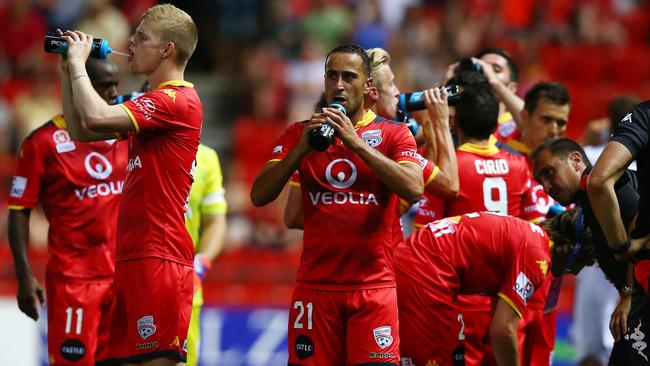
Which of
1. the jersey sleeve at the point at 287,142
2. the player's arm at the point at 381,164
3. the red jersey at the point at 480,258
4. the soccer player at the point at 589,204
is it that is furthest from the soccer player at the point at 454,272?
the jersey sleeve at the point at 287,142

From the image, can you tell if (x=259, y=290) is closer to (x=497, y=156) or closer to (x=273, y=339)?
(x=273, y=339)

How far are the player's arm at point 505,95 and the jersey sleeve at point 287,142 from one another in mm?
2675

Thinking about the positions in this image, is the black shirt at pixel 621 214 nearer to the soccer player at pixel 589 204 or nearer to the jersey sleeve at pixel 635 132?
the soccer player at pixel 589 204

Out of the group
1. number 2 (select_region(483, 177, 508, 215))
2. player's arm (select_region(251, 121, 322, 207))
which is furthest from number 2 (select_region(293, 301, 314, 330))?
number 2 (select_region(483, 177, 508, 215))

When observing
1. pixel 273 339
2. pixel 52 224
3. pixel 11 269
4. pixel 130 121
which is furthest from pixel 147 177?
pixel 11 269

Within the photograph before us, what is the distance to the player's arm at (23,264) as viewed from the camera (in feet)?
27.4

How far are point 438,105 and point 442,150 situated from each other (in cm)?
30

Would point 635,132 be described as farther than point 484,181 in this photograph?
No

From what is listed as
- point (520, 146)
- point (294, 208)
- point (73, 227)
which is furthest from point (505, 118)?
point (73, 227)

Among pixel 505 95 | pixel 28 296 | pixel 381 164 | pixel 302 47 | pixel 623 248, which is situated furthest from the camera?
pixel 302 47

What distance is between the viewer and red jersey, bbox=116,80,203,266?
6.80 metres

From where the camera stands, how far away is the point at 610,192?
6250mm

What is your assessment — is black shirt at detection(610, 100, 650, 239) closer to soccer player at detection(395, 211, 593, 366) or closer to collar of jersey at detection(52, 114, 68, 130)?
soccer player at detection(395, 211, 593, 366)

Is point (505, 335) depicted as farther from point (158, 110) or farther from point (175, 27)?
point (175, 27)
